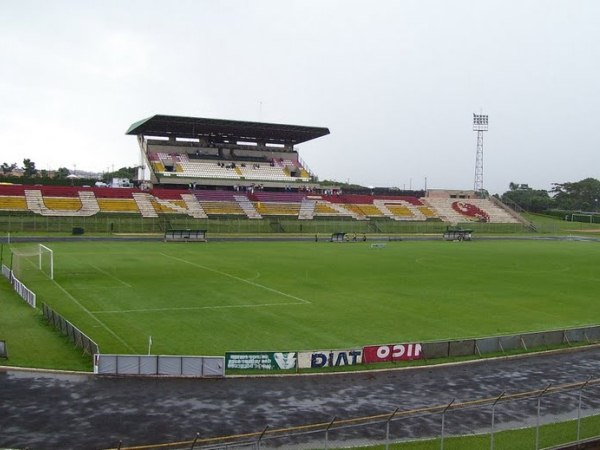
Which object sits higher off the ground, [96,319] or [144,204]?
[144,204]

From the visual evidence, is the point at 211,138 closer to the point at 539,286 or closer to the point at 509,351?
the point at 539,286

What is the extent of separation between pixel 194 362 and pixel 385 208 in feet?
336

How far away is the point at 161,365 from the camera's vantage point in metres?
23.3

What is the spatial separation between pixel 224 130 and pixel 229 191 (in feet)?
41.2

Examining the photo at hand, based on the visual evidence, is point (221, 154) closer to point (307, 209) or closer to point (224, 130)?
point (224, 130)

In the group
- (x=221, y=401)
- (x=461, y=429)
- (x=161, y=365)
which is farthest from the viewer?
(x=161, y=365)

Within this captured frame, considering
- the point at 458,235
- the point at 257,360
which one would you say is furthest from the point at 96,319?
the point at 458,235

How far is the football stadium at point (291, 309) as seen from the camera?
1936cm

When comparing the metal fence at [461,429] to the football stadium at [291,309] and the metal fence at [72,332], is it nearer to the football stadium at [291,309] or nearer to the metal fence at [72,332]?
the football stadium at [291,309]

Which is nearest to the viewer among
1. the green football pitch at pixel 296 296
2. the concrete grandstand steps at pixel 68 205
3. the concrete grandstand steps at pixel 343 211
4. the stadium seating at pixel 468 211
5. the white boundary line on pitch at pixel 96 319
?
the white boundary line on pitch at pixel 96 319

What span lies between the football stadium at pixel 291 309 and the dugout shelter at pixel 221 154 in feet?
41.2

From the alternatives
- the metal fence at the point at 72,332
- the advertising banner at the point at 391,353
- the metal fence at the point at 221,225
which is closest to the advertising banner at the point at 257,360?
the advertising banner at the point at 391,353

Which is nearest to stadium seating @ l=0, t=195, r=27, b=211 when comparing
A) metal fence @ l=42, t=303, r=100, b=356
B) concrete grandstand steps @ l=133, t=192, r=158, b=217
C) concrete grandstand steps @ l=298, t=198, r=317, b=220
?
concrete grandstand steps @ l=133, t=192, r=158, b=217

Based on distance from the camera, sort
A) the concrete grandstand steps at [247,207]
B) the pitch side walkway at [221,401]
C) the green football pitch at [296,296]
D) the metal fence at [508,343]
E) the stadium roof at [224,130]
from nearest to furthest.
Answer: the pitch side walkway at [221,401]
the metal fence at [508,343]
the green football pitch at [296,296]
the concrete grandstand steps at [247,207]
the stadium roof at [224,130]
